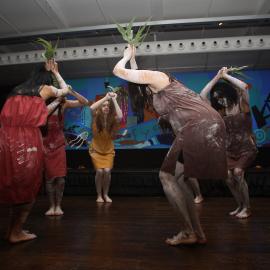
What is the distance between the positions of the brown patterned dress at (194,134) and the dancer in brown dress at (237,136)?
130 cm

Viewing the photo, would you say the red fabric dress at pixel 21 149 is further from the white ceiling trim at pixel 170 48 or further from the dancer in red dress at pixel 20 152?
the white ceiling trim at pixel 170 48

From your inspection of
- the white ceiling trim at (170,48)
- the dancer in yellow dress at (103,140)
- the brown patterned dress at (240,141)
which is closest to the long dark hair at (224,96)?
the brown patterned dress at (240,141)

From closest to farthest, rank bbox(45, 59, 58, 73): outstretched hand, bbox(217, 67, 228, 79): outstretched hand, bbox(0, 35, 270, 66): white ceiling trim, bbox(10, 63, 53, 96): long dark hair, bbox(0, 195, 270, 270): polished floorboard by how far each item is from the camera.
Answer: bbox(0, 195, 270, 270): polished floorboard → bbox(10, 63, 53, 96): long dark hair → bbox(45, 59, 58, 73): outstretched hand → bbox(217, 67, 228, 79): outstretched hand → bbox(0, 35, 270, 66): white ceiling trim

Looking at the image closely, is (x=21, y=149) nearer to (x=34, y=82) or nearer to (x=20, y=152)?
(x=20, y=152)

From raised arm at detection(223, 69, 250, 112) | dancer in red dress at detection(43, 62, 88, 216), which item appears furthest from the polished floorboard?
raised arm at detection(223, 69, 250, 112)

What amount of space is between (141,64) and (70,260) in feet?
16.4

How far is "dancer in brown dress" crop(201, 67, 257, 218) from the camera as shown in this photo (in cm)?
329

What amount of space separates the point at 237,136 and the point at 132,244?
5.97 feet

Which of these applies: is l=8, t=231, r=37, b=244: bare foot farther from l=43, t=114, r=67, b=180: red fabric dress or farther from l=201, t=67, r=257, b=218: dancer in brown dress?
l=201, t=67, r=257, b=218: dancer in brown dress

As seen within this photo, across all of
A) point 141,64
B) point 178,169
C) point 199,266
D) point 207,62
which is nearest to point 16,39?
point 141,64

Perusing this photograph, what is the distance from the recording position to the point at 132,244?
220 centimetres

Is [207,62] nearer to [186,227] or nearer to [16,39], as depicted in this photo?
[16,39]

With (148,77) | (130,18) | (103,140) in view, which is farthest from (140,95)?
(130,18)

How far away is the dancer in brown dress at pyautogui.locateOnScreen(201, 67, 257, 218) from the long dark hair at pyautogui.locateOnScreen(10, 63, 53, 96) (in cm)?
175
